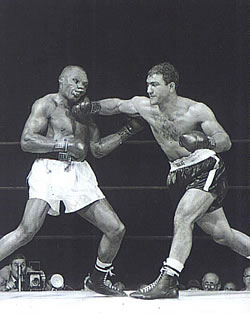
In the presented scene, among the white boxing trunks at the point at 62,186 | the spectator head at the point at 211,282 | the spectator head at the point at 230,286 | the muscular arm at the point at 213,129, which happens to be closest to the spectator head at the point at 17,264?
the white boxing trunks at the point at 62,186

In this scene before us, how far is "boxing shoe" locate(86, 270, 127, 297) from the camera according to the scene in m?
4.38

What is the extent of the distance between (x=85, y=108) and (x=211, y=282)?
1.30m

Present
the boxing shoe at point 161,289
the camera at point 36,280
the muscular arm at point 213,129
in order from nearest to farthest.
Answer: the boxing shoe at point 161,289 → the muscular arm at point 213,129 → the camera at point 36,280

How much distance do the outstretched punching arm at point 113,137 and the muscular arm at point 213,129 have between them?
1.18 ft

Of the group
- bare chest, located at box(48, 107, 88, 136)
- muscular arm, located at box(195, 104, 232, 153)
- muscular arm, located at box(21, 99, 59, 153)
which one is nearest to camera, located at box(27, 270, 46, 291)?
muscular arm, located at box(21, 99, 59, 153)

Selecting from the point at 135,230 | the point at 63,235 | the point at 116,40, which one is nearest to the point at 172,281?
the point at 135,230

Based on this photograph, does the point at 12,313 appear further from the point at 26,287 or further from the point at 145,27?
the point at 145,27

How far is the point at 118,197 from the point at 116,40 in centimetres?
96

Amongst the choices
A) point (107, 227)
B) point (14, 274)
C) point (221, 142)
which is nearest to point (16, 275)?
point (14, 274)

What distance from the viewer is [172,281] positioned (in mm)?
4301

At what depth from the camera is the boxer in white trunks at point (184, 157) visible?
434 cm

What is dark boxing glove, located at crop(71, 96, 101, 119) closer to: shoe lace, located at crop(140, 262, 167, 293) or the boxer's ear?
the boxer's ear

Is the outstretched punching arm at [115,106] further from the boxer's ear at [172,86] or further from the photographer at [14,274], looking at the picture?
the photographer at [14,274]

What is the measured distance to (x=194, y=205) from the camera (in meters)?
4.33
